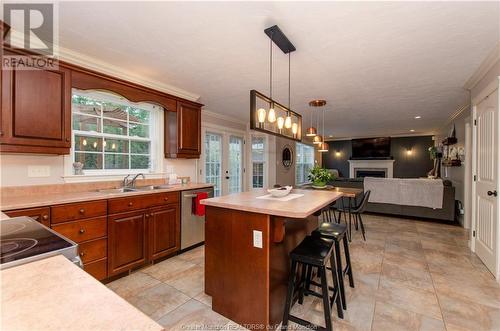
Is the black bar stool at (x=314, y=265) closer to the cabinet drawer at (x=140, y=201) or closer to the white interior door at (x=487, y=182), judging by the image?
the cabinet drawer at (x=140, y=201)

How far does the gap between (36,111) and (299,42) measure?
252 centimetres

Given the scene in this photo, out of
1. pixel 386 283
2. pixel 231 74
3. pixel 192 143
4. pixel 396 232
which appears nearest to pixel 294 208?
pixel 386 283

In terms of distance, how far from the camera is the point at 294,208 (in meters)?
1.69

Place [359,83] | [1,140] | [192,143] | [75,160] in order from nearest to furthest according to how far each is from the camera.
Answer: [1,140]
[75,160]
[359,83]
[192,143]

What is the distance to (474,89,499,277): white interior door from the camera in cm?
255

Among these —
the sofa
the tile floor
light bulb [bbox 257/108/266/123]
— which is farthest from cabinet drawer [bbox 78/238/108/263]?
the sofa

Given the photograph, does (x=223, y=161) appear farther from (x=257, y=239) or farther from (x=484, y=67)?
(x=484, y=67)

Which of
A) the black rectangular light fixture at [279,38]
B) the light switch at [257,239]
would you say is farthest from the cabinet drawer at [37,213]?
the black rectangular light fixture at [279,38]

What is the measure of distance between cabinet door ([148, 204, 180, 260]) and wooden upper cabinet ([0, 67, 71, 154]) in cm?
116

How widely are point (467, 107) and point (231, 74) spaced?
447 cm

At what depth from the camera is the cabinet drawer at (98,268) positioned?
7.35 ft

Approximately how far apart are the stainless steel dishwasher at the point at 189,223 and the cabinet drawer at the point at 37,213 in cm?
143

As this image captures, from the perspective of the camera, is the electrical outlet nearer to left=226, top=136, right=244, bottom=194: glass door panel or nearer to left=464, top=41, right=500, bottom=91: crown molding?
left=226, top=136, right=244, bottom=194: glass door panel

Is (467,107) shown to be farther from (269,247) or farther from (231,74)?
(269,247)
